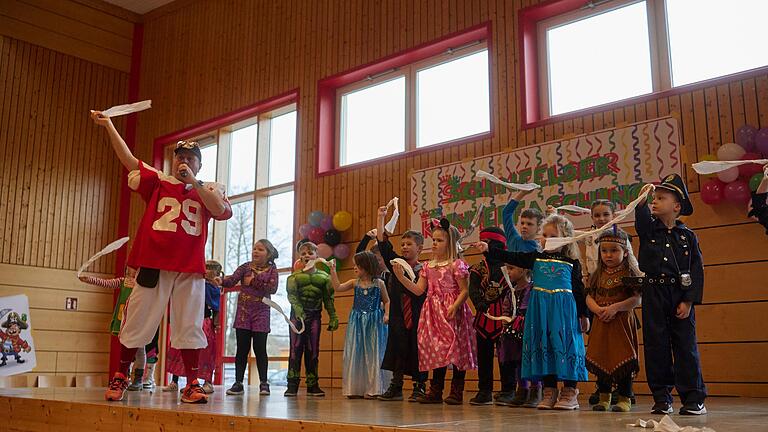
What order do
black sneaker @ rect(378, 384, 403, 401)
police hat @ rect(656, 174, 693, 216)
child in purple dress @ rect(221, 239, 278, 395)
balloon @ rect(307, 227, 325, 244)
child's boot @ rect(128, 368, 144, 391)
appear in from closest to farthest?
police hat @ rect(656, 174, 693, 216) → black sneaker @ rect(378, 384, 403, 401) → child in purple dress @ rect(221, 239, 278, 395) → child's boot @ rect(128, 368, 144, 391) → balloon @ rect(307, 227, 325, 244)

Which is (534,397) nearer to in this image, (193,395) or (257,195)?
(193,395)

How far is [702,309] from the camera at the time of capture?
6039 millimetres

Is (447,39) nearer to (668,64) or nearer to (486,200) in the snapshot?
(486,200)

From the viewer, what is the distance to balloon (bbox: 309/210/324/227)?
28.2ft

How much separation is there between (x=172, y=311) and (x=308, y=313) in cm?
162

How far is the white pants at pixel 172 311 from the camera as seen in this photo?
4.39 m

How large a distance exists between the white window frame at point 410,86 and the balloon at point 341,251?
3.55 ft

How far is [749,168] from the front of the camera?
228 inches

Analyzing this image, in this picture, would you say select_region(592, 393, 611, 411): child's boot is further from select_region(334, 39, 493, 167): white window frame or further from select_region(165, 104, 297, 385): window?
select_region(165, 104, 297, 385): window

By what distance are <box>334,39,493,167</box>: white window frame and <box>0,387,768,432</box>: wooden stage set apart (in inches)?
165

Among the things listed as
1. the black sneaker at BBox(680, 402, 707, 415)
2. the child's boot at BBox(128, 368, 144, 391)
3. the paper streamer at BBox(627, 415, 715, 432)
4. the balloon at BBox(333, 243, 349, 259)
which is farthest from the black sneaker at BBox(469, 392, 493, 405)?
the balloon at BBox(333, 243, 349, 259)

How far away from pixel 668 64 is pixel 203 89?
7.13m

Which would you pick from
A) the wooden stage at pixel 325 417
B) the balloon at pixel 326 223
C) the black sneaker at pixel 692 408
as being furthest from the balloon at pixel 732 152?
the balloon at pixel 326 223

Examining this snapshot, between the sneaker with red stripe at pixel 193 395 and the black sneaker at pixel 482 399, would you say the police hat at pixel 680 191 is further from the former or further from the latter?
the sneaker with red stripe at pixel 193 395
